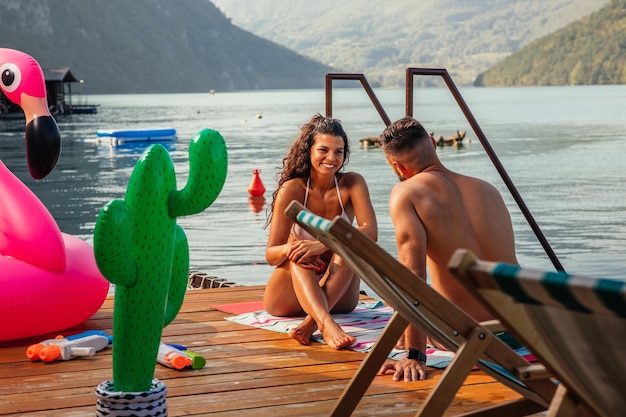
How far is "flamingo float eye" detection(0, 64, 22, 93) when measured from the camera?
5.12m

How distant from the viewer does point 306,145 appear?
503 centimetres

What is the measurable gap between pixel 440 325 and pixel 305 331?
2.24 metres

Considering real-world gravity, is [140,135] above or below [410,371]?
below

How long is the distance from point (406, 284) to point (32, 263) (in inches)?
120

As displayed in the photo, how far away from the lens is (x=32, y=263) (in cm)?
499

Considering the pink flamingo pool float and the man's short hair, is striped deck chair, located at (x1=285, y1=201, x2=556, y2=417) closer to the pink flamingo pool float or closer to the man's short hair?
the man's short hair

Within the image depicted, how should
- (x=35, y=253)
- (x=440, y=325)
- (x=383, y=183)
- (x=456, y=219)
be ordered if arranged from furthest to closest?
1. (x=383, y=183)
2. (x=35, y=253)
3. (x=456, y=219)
4. (x=440, y=325)

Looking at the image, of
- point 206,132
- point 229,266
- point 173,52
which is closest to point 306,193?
point 206,132

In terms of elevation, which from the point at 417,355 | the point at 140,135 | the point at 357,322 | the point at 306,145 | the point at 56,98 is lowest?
the point at 140,135

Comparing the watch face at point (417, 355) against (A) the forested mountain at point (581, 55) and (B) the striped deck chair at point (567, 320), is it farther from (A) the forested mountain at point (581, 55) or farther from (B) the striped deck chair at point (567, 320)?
(A) the forested mountain at point (581, 55)

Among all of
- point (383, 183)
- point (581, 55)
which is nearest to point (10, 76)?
point (383, 183)

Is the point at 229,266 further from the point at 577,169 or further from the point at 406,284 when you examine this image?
the point at 577,169

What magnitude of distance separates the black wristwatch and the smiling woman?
0.60 meters

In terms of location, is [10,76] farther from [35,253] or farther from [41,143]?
[35,253]
